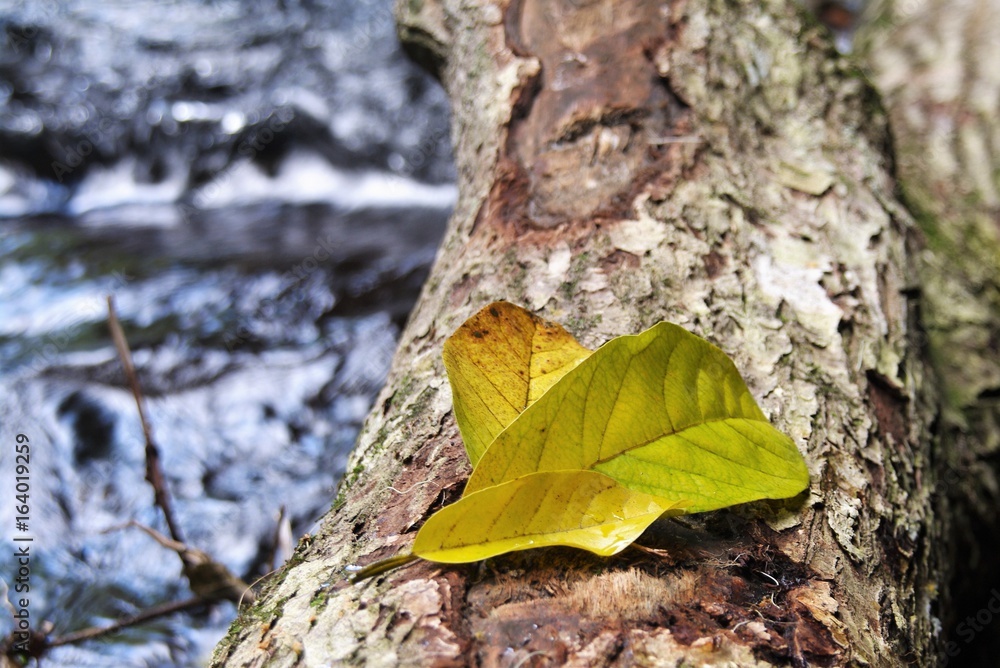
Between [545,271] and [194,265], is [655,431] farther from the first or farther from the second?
[194,265]

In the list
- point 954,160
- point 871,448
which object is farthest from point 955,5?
point 871,448

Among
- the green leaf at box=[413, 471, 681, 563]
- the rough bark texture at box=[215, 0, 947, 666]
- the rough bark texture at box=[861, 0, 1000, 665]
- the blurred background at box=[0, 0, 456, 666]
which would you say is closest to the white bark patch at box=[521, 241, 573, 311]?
the rough bark texture at box=[215, 0, 947, 666]

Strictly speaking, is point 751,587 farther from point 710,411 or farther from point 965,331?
point 965,331

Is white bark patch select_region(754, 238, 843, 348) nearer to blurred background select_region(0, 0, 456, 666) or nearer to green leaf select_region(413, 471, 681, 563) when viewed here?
green leaf select_region(413, 471, 681, 563)

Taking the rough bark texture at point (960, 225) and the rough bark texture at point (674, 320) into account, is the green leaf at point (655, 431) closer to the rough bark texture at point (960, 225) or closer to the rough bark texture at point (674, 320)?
the rough bark texture at point (674, 320)

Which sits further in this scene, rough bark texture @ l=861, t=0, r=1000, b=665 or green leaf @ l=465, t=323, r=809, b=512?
rough bark texture @ l=861, t=0, r=1000, b=665
